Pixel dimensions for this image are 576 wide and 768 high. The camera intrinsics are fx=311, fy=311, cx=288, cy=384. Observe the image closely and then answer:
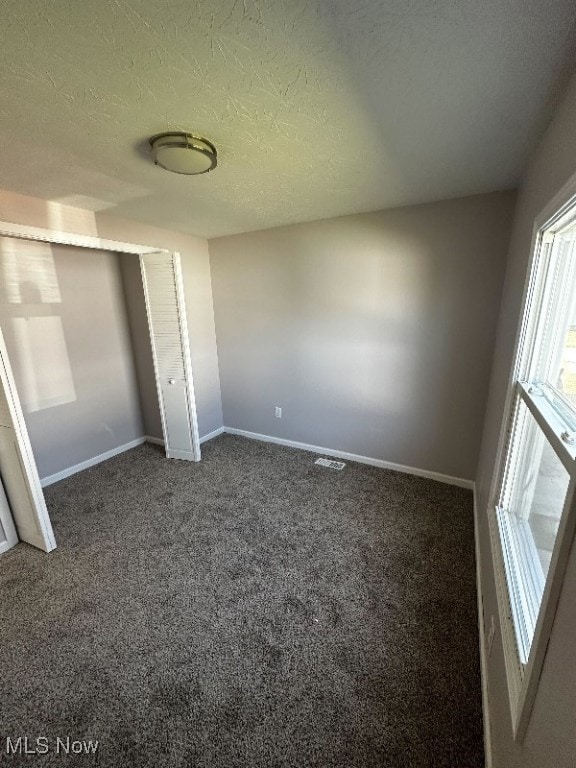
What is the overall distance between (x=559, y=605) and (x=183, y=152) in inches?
81.9

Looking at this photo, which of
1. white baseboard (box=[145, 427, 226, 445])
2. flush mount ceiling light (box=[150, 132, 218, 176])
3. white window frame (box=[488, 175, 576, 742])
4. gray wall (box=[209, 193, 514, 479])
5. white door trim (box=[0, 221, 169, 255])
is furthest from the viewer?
white baseboard (box=[145, 427, 226, 445])

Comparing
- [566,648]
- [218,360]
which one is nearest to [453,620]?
[566,648]

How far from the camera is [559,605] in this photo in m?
0.72

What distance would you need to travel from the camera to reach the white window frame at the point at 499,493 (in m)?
0.74

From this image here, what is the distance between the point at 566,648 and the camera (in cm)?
64

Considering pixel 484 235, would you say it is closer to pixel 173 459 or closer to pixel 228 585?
pixel 228 585

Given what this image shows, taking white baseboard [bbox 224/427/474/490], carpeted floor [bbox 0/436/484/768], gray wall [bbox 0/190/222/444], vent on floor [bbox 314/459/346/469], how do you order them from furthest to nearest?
1. vent on floor [bbox 314/459/346/469]
2. white baseboard [bbox 224/427/474/490]
3. gray wall [bbox 0/190/222/444]
4. carpeted floor [bbox 0/436/484/768]

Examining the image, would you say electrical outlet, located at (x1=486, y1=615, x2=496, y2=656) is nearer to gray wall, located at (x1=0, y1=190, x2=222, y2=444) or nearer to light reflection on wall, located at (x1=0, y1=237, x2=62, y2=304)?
gray wall, located at (x1=0, y1=190, x2=222, y2=444)

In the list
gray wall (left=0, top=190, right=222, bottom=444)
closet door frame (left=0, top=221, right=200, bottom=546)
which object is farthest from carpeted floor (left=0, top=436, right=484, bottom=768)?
gray wall (left=0, top=190, right=222, bottom=444)

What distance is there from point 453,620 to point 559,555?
121 centimetres

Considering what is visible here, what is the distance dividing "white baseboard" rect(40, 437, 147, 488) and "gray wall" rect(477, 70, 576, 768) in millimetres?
3514

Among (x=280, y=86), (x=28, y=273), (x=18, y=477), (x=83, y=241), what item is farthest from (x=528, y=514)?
(x=28, y=273)

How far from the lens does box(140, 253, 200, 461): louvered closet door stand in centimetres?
Result: 294

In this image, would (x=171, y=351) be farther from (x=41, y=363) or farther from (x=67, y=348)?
(x=41, y=363)
